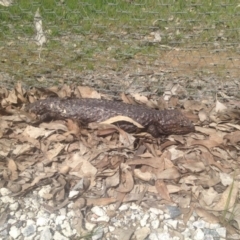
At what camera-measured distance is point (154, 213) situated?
282 centimetres

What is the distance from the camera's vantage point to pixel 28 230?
2.71 metres

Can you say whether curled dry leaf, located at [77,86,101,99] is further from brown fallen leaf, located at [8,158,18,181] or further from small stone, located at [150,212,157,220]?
small stone, located at [150,212,157,220]

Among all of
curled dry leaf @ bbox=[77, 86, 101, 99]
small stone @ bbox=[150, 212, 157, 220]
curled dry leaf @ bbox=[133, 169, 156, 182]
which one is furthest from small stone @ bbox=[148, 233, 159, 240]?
curled dry leaf @ bbox=[77, 86, 101, 99]

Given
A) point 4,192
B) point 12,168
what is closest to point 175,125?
point 12,168

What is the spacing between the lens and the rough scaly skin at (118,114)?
3.41 meters

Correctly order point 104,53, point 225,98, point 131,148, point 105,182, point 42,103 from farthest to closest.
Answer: point 104,53, point 225,98, point 42,103, point 131,148, point 105,182

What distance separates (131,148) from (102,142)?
0.22 metres

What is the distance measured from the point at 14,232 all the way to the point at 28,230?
0.08 meters

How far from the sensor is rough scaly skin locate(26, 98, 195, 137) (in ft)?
11.2

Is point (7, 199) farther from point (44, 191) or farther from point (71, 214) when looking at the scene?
point (71, 214)

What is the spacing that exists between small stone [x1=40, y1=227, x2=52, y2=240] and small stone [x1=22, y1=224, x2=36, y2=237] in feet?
0.19

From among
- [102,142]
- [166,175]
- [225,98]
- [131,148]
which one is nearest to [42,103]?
[102,142]

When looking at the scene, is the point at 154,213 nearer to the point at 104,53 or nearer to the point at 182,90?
the point at 182,90

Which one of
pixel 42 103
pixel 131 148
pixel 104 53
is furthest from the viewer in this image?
pixel 104 53
